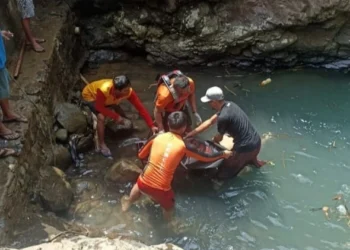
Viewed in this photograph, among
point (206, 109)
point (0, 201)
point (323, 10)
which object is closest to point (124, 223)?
point (0, 201)

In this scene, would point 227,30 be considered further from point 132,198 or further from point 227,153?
point 132,198

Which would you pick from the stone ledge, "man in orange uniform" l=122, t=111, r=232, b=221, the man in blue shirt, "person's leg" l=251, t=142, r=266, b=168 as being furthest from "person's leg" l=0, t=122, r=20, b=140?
"person's leg" l=251, t=142, r=266, b=168

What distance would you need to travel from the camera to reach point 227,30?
9.99 m

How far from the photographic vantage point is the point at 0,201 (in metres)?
5.57

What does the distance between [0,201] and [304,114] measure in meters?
5.77

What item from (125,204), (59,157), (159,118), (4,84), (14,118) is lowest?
(125,204)

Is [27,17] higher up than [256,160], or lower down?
higher up

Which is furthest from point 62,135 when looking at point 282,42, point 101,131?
point 282,42

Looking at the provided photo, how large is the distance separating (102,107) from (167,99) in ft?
3.67

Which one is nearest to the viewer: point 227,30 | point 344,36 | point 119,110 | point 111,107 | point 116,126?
point 111,107

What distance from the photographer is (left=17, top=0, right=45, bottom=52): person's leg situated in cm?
788

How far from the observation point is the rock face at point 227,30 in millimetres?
9766

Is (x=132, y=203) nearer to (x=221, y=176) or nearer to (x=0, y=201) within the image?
(x=221, y=176)

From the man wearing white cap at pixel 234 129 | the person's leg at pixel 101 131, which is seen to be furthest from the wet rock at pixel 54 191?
the man wearing white cap at pixel 234 129
